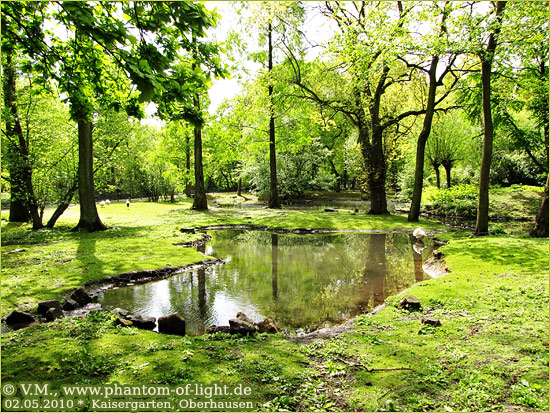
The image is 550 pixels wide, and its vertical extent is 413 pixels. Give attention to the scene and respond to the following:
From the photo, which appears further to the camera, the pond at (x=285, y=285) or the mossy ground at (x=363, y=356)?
the pond at (x=285, y=285)

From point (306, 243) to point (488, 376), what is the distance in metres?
12.9

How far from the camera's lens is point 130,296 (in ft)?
29.5

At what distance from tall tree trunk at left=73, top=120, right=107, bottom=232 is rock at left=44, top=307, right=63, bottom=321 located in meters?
12.1

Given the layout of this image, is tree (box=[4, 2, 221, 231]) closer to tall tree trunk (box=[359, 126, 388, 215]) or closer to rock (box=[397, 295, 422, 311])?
rock (box=[397, 295, 422, 311])

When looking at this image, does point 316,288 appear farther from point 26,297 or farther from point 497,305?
point 26,297

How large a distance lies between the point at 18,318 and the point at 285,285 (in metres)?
6.76

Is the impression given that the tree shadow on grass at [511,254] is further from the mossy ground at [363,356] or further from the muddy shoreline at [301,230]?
the muddy shoreline at [301,230]

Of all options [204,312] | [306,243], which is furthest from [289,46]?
[204,312]

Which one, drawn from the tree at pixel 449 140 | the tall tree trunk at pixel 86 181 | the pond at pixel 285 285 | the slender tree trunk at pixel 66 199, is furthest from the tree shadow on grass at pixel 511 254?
the tree at pixel 449 140

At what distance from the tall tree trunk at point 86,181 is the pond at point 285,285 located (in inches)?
292

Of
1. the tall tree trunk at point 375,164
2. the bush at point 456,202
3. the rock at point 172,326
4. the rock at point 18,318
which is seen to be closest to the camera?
the rock at point 172,326

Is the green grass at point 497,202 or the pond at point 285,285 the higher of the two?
the green grass at point 497,202

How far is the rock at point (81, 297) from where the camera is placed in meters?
8.04

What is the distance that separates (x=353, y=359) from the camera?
4895 millimetres
